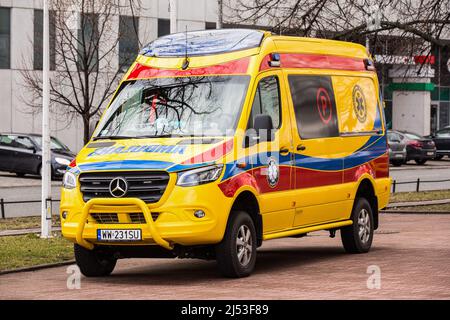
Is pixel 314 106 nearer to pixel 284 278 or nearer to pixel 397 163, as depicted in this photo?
pixel 284 278

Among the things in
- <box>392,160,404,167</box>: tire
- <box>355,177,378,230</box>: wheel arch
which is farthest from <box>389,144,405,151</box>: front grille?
<box>355,177,378,230</box>: wheel arch

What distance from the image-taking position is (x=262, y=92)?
14.4m

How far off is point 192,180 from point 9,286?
235 centimetres

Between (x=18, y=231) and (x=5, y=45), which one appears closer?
(x=18, y=231)

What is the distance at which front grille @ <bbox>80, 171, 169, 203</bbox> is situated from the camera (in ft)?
42.6

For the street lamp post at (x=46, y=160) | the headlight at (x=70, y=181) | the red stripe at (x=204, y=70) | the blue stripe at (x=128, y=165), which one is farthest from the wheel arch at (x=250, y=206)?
the street lamp post at (x=46, y=160)

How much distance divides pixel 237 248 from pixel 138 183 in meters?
1.38

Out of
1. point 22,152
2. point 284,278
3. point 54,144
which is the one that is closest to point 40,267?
point 284,278

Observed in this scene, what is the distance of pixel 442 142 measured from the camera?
57781mm

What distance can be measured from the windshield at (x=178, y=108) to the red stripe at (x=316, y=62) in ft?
1.94

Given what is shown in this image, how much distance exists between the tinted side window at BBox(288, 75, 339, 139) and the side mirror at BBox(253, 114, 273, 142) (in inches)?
41.2

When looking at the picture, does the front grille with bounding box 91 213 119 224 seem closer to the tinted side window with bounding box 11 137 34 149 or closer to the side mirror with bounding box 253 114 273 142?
the side mirror with bounding box 253 114 273 142

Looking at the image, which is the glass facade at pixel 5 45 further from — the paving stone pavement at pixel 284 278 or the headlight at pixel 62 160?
the paving stone pavement at pixel 284 278

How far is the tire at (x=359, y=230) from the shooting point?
16609mm
